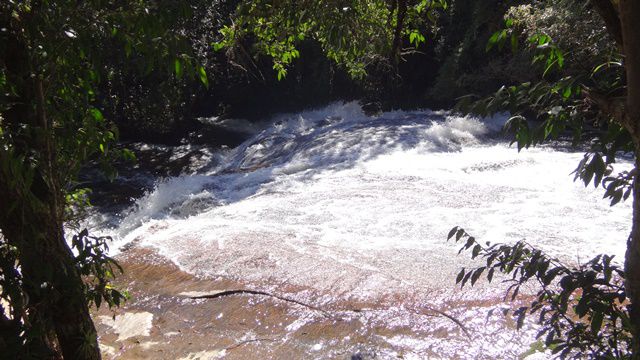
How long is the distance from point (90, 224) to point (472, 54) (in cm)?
947

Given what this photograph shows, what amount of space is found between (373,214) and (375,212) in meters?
0.08

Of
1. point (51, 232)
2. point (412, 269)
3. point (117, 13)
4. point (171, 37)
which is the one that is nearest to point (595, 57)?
point (171, 37)

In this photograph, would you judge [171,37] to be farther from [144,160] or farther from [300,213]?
[144,160]

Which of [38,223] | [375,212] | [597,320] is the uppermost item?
[38,223]

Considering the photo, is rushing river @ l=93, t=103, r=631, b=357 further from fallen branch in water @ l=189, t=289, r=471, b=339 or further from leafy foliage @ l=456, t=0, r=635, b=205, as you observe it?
leafy foliage @ l=456, t=0, r=635, b=205

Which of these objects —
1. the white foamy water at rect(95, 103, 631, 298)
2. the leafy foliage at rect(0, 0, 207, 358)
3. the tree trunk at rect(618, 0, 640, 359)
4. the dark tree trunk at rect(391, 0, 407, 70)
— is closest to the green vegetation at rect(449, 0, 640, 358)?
the tree trunk at rect(618, 0, 640, 359)

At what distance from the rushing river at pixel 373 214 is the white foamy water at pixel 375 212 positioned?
0.07ft

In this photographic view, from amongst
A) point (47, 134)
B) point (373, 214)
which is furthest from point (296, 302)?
point (47, 134)

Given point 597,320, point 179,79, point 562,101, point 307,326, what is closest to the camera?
point 597,320

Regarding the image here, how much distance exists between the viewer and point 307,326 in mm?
4227

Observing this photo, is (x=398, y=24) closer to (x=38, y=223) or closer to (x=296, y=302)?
(x=38, y=223)

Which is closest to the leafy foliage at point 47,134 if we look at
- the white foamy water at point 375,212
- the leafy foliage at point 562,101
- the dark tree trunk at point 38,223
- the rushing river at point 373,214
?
the dark tree trunk at point 38,223

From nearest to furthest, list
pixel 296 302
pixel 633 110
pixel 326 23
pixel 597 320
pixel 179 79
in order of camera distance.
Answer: pixel 633 110 → pixel 597 320 → pixel 179 79 → pixel 326 23 → pixel 296 302

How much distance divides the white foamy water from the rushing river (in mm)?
21
